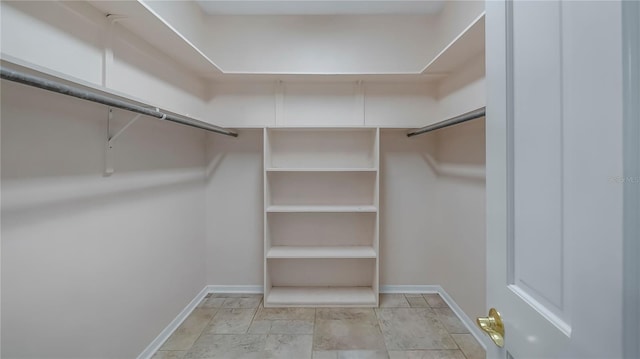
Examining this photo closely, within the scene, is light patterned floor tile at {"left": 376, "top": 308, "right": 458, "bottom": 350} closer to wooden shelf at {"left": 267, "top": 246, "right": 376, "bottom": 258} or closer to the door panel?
wooden shelf at {"left": 267, "top": 246, "right": 376, "bottom": 258}

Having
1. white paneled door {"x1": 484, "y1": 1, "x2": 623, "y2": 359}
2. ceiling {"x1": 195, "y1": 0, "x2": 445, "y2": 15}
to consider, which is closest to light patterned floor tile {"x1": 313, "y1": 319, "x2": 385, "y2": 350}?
white paneled door {"x1": 484, "y1": 1, "x2": 623, "y2": 359}

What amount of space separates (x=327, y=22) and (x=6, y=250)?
2707 mm

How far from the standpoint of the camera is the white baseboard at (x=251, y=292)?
1.90 metres

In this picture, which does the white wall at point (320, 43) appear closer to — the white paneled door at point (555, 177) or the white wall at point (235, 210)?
the white wall at point (235, 210)

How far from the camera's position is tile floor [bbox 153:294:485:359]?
6.11 feet

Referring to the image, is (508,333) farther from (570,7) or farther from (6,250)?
(6,250)

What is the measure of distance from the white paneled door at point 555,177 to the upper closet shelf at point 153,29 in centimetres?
163

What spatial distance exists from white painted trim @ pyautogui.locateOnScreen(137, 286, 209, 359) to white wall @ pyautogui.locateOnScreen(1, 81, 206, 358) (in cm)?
5

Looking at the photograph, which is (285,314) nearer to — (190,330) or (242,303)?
(242,303)

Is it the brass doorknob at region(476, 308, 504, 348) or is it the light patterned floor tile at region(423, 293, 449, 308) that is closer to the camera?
the brass doorknob at region(476, 308, 504, 348)

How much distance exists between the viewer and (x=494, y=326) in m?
0.70

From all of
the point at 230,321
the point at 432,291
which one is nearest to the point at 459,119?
the point at 432,291

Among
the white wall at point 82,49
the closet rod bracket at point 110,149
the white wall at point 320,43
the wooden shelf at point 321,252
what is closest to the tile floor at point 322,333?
the wooden shelf at point 321,252

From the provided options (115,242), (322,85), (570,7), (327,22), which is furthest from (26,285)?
(327,22)
